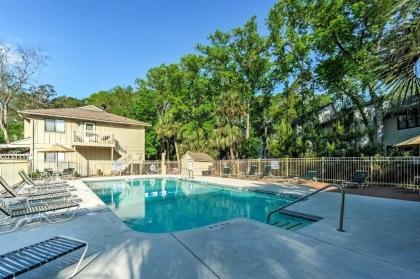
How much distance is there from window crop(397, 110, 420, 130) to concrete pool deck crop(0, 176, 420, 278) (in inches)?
619

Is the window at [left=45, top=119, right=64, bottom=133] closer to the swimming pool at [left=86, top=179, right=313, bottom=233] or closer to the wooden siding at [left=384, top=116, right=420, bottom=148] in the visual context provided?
the swimming pool at [left=86, top=179, right=313, bottom=233]

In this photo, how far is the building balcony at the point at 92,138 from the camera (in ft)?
75.9

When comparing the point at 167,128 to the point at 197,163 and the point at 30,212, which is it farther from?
the point at 30,212

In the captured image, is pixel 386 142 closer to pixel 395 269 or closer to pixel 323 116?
pixel 323 116

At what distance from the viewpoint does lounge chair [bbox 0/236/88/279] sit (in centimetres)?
301

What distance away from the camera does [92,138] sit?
24.3 metres

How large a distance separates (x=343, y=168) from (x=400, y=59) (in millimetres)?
13336

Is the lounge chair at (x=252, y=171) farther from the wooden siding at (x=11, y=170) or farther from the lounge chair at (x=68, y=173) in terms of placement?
the wooden siding at (x=11, y=170)

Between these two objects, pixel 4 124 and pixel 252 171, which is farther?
pixel 4 124

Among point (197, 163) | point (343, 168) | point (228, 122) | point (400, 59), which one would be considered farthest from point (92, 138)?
point (400, 59)

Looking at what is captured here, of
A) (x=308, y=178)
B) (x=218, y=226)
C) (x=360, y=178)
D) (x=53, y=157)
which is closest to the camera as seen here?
(x=218, y=226)

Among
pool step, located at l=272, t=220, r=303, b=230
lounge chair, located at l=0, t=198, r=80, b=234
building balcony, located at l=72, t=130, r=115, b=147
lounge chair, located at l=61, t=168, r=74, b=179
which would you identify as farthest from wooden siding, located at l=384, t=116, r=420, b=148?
lounge chair, located at l=61, t=168, r=74, b=179

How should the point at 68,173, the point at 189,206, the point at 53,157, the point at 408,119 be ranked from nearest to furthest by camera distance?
1. the point at 189,206
2. the point at 408,119
3. the point at 68,173
4. the point at 53,157

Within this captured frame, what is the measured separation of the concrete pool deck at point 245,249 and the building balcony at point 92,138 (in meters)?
18.0
